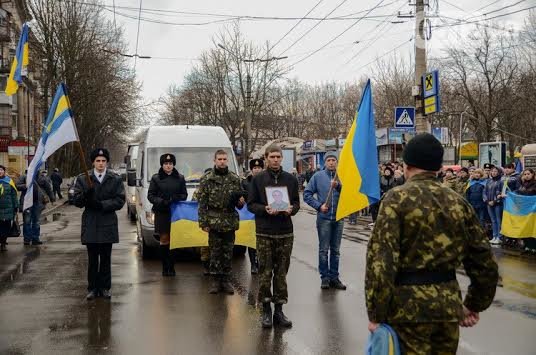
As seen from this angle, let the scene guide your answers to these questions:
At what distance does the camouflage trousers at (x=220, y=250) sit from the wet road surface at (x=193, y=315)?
15.7 inches

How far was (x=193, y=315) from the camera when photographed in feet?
25.5

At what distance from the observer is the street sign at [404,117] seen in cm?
1706

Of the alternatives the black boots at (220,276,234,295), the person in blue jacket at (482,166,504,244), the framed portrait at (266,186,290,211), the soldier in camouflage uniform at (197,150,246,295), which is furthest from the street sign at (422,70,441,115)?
the framed portrait at (266,186,290,211)

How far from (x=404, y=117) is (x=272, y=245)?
10.7 m

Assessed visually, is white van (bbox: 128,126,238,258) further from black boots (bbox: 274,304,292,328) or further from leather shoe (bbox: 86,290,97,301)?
black boots (bbox: 274,304,292,328)

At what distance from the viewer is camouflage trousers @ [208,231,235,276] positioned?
914 cm

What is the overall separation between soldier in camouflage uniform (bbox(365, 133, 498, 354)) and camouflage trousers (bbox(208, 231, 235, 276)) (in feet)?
18.7

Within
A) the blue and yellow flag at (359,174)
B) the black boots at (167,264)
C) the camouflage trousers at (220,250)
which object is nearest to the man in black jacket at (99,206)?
the camouflage trousers at (220,250)

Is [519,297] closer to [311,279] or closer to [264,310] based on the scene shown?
[311,279]

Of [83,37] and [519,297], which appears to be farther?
[83,37]

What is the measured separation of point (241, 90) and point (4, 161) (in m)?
20.4

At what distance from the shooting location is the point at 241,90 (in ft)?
168

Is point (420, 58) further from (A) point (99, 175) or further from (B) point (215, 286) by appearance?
(A) point (99, 175)

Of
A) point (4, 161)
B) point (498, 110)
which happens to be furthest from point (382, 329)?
point (4, 161)
